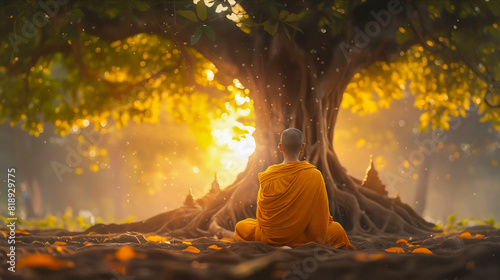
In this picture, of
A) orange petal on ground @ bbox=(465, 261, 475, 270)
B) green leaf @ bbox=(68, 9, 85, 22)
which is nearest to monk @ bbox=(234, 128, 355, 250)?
orange petal on ground @ bbox=(465, 261, 475, 270)

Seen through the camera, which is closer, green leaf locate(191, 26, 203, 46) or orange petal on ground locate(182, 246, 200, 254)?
orange petal on ground locate(182, 246, 200, 254)

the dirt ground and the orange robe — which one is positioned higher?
the orange robe

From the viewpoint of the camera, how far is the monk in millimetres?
5266

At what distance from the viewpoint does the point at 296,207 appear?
208 inches

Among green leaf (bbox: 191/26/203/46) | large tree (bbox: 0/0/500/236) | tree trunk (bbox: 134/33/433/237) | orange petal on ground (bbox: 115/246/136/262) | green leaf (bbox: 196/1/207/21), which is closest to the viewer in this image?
orange petal on ground (bbox: 115/246/136/262)

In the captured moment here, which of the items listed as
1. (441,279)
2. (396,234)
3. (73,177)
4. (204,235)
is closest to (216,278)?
(441,279)

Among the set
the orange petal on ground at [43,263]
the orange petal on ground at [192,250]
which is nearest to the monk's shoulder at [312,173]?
the orange petal on ground at [192,250]

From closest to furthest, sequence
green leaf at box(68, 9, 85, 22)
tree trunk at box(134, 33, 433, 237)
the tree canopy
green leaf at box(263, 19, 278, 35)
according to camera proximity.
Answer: green leaf at box(263, 19, 278, 35) < green leaf at box(68, 9, 85, 22) < the tree canopy < tree trunk at box(134, 33, 433, 237)

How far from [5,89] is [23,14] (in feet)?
12.5

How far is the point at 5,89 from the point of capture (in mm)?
10805

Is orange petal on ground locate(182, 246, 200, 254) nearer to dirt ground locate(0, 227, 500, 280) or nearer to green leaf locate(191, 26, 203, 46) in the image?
dirt ground locate(0, 227, 500, 280)

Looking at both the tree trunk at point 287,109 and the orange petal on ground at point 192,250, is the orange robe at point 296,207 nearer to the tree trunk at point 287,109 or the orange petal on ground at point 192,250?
the orange petal on ground at point 192,250

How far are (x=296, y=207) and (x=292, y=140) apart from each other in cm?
76

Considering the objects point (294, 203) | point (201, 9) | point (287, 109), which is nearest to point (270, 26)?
point (201, 9)
